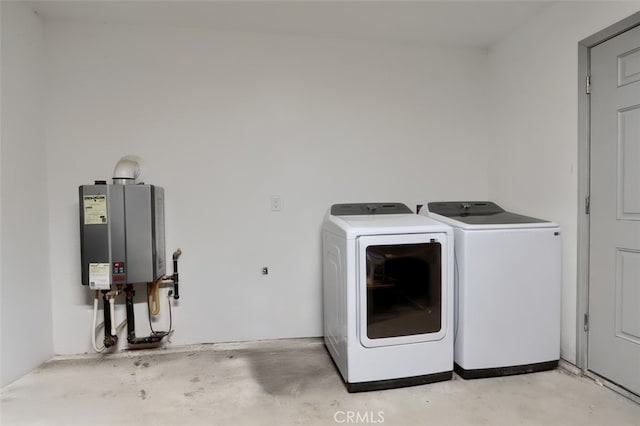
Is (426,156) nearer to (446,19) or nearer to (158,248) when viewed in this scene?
(446,19)

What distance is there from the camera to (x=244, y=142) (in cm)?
269

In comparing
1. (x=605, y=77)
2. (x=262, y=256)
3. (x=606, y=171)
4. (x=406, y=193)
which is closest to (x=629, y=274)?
(x=606, y=171)

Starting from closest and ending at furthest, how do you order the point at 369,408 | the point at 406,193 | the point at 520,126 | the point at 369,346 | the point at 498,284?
the point at 369,408, the point at 369,346, the point at 498,284, the point at 520,126, the point at 406,193

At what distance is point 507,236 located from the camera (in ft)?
7.06

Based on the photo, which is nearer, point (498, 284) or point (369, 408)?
point (369, 408)

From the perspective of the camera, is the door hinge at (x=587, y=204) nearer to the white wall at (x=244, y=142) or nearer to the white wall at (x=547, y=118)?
the white wall at (x=547, y=118)

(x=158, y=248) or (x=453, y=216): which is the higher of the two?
(x=453, y=216)

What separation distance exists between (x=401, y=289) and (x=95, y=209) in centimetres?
204

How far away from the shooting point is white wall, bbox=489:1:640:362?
2186 mm

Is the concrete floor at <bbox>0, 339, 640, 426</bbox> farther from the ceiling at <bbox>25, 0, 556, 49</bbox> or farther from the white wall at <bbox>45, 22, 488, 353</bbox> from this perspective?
the ceiling at <bbox>25, 0, 556, 49</bbox>

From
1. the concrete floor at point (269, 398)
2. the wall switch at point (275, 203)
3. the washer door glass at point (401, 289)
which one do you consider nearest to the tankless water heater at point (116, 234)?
the concrete floor at point (269, 398)

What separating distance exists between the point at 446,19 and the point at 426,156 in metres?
1.02

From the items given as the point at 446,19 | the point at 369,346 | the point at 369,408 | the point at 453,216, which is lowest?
the point at 369,408

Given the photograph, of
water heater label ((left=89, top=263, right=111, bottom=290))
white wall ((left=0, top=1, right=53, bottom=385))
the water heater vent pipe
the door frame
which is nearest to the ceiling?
white wall ((left=0, top=1, right=53, bottom=385))
